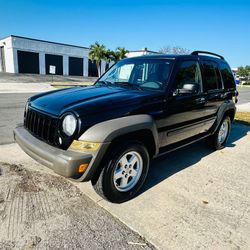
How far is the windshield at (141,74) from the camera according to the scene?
128 inches

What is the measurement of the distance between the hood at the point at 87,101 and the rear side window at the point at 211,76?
60.1 inches

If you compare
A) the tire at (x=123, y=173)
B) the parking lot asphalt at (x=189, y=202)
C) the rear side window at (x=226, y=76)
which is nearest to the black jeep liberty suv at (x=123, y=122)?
the tire at (x=123, y=173)

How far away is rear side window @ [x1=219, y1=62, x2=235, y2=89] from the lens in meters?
4.62

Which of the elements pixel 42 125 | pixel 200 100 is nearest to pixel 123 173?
pixel 42 125

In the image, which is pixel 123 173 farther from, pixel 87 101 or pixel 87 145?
pixel 87 101

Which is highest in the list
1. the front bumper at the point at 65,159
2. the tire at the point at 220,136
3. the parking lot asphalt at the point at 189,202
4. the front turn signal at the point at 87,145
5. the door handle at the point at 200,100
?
the door handle at the point at 200,100

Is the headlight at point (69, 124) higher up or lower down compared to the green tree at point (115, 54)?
lower down

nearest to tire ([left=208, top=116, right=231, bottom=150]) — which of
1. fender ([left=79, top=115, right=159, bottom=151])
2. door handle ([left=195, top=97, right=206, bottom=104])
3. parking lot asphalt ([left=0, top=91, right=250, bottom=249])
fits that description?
parking lot asphalt ([left=0, top=91, right=250, bottom=249])

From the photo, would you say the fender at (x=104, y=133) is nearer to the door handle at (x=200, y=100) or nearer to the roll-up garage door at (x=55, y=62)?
the door handle at (x=200, y=100)

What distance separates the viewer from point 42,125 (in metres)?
2.66

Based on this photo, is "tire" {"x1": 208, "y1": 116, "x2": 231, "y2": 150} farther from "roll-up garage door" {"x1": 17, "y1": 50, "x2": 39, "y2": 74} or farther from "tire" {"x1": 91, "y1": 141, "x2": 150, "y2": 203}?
"roll-up garage door" {"x1": 17, "y1": 50, "x2": 39, "y2": 74}

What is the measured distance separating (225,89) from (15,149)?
4566 mm

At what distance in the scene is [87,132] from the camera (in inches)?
90.0

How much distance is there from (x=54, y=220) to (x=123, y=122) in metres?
1.34
